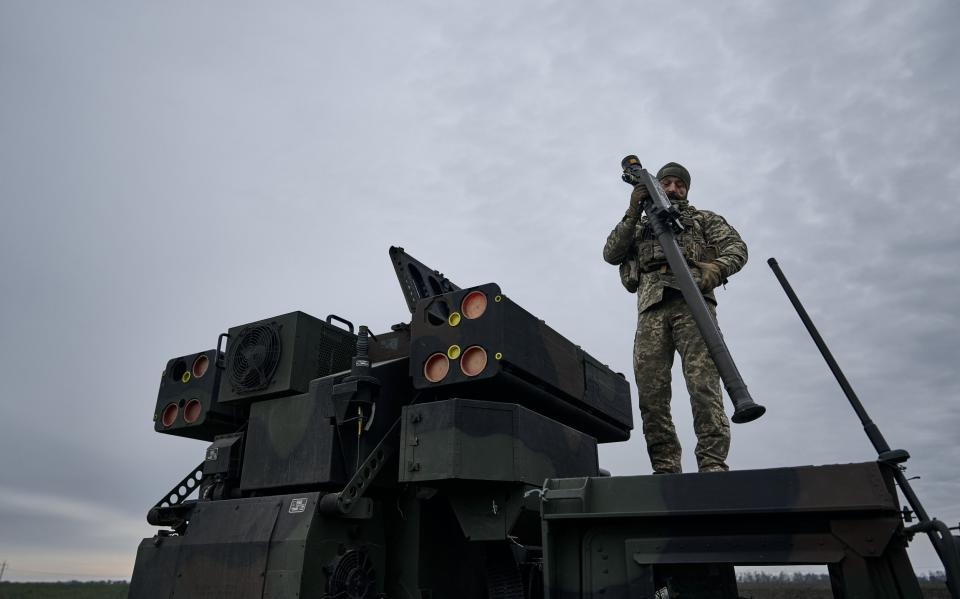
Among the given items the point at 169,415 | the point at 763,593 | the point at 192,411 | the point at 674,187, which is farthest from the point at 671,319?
the point at 763,593

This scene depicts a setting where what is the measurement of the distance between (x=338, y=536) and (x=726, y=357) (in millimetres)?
2843

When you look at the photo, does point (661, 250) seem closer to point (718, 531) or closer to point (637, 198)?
point (637, 198)

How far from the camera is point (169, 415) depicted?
630 centimetres

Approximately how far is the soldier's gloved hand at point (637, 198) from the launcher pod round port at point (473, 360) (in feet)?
5.79

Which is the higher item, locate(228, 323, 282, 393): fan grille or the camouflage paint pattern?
locate(228, 323, 282, 393): fan grille

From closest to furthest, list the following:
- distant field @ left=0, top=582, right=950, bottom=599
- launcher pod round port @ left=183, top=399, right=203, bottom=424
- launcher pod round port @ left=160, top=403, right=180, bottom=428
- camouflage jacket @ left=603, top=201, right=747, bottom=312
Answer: camouflage jacket @ left=603, top=201, right=747, bottom=312 → launcher pod round port @ left=183, top=399, right=203, bottom=424 → launcher pod round port @ left=160, top=403, right=180, bottom=428 → distant field @ left=0, top=582, right=950, bottom=599

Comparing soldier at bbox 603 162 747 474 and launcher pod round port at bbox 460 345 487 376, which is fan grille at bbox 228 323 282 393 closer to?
launcher pod round port at bbox 460 345 487 376

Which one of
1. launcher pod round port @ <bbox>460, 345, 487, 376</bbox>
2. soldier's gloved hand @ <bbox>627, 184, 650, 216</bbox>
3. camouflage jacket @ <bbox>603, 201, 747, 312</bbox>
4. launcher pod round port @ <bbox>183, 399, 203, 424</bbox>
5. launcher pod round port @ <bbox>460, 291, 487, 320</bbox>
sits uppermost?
soldier's gloved hand @ <bbox>627, 184, 650, 216</bbox>

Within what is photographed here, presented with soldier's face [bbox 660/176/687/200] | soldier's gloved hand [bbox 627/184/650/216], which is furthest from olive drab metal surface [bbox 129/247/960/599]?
soldier's face [bbox 660/176/687/200]

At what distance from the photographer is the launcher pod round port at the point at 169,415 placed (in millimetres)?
6245

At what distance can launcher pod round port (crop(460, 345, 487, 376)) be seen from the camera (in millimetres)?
4660

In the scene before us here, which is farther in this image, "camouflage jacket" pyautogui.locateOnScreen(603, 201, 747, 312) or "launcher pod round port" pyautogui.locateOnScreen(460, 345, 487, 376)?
"camouflage jacket" pyautogui.locateOnScreen(603, 201, 747, 312)

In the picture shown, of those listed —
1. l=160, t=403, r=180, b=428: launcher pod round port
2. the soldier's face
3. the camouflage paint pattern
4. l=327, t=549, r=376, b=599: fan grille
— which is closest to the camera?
the camouflage paint pattern

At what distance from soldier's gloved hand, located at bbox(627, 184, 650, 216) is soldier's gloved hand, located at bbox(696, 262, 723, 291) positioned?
0.69 metres
